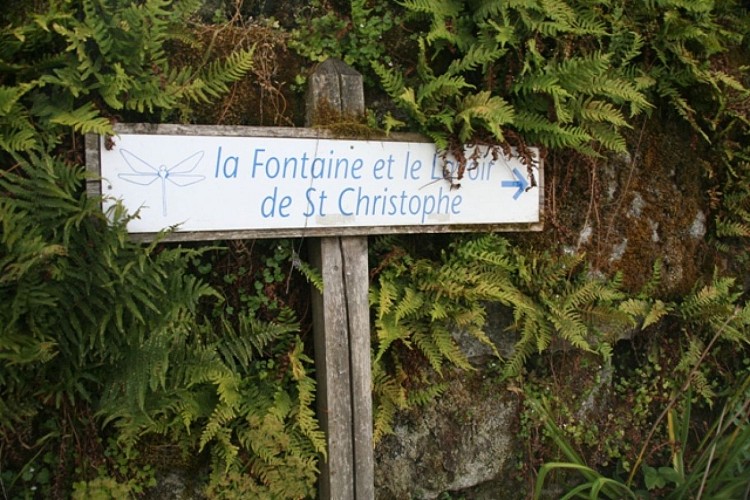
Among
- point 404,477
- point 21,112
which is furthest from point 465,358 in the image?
point 21,112

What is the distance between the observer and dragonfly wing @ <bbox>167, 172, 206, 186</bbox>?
2650 millimetres

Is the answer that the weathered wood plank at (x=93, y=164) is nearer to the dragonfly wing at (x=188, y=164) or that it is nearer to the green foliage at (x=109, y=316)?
the green foliage at (x=109, y=316)

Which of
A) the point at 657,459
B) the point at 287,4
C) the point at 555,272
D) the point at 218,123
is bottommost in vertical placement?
the point at 657,459

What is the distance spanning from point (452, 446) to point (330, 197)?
170 centimetres

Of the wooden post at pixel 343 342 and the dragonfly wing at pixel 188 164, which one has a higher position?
the dragonfly wing at pixel 188 164

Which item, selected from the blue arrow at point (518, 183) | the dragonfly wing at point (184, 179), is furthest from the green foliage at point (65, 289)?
the blue arrow at point (518, 183)

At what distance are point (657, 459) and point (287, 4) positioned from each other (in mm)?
3605

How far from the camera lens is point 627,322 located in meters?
3.69

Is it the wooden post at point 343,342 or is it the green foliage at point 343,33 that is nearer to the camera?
the wooden post at point 343,342

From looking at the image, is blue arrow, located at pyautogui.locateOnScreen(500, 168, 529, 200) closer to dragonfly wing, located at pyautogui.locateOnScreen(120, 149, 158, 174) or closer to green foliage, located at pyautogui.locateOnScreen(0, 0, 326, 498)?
green foliage, located at pyautogui.locateOnScreen(0, 0, 326, 498)

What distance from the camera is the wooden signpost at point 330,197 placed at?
2.63 m

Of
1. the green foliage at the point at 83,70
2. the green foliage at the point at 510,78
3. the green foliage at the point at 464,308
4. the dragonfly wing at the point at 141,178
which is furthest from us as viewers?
the green foliage at the point at 464,308

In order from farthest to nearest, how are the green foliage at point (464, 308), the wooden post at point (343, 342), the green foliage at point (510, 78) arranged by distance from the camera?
1. the green foliage at point (464, 308)
2. the green foliage at point (510, 78)
3. the wooden post at point (343, 342)

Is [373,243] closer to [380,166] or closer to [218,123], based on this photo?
[380,166]
